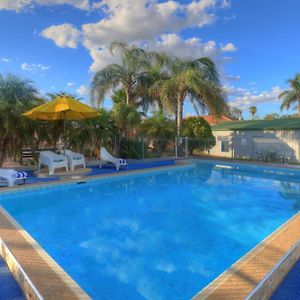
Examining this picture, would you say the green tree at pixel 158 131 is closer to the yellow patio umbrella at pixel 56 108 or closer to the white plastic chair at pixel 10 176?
the yellow patio umbrella at pixel 56 108

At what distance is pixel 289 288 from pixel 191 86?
49.9 ft

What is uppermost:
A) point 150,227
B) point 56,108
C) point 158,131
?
point 56,108

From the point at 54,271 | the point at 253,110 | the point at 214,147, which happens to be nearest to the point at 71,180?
the point at 54,271

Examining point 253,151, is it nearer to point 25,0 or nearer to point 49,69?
point 49,69

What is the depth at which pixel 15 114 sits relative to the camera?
35.0 ft

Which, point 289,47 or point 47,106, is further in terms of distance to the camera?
point 289,47

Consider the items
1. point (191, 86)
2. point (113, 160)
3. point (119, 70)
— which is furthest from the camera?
point (119, 70)

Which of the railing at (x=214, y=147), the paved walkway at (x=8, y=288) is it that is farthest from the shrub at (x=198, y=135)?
the paved walkway at (x=8, y=288)

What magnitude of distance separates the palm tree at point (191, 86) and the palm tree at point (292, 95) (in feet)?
40.0

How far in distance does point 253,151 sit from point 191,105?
213 inches

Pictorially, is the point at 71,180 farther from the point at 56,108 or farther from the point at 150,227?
the point at 150,227

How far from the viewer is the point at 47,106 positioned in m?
10.1

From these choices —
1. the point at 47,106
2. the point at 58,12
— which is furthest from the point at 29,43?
the point at 47,106

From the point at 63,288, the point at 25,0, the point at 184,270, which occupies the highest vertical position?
the point at 25,0
